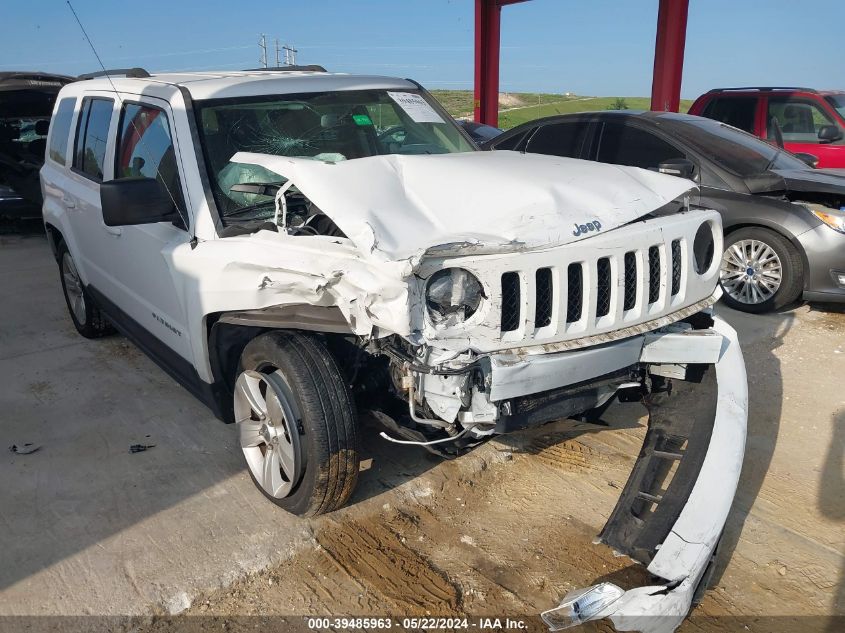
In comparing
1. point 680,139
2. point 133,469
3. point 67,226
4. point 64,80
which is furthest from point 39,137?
point 680,139

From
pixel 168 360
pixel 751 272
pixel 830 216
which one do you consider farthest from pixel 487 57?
pixel 168 360

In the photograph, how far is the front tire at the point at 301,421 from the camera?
2875 millimetres

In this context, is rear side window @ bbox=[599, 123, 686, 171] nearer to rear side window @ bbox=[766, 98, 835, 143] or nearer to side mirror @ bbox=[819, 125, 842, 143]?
rear side window @ bbox=[766, 98, 835, 143]

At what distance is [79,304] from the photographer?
216 inches

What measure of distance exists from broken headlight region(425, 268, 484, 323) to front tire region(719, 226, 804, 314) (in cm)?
396

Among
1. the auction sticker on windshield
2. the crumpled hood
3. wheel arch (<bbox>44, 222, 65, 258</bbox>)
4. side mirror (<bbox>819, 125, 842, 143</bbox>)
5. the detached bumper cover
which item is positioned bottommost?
the detached bumper cover

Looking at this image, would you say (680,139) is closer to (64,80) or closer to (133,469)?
(133,469)

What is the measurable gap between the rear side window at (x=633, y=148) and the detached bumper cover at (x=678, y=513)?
3.16 meters

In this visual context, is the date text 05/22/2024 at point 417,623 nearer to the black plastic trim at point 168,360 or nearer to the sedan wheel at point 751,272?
the black plastic trim at point 168,360

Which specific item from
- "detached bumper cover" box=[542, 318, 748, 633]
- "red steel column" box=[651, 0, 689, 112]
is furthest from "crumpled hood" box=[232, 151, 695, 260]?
"red steel column" box=[651, 0, 689, 112]

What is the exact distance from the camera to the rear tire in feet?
17.5

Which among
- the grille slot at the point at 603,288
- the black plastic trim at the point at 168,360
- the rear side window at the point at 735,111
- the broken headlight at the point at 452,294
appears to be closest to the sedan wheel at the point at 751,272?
the grille slot at the point at 603,288

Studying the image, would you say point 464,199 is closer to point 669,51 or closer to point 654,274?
point 654,274

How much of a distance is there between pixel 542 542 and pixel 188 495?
169cm
